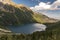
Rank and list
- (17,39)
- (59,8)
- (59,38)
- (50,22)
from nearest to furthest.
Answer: (59,38) → (17,39) → (59,8) → (50,22)

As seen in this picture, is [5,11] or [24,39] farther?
[5,11]

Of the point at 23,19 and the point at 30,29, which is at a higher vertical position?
the point at 23,19

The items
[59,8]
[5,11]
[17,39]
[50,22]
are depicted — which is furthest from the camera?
[5,11]

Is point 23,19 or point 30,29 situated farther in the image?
point 23,19

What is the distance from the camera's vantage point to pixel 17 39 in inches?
1742

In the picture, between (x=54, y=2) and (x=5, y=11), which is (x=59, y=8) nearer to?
(x=54, y=2)

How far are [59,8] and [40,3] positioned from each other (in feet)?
20.7

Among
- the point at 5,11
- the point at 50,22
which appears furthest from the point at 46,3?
the point at 5,11

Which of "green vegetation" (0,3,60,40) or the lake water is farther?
the lake water

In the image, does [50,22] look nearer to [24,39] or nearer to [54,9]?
[54,9]

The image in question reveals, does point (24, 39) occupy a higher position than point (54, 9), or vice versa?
point (54, 9)

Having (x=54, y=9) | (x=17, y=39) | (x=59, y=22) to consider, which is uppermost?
(x=54, y=9)

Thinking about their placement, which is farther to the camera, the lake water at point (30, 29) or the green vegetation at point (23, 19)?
the lake water at point (30, 29)

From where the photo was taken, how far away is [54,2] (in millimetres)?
62469
